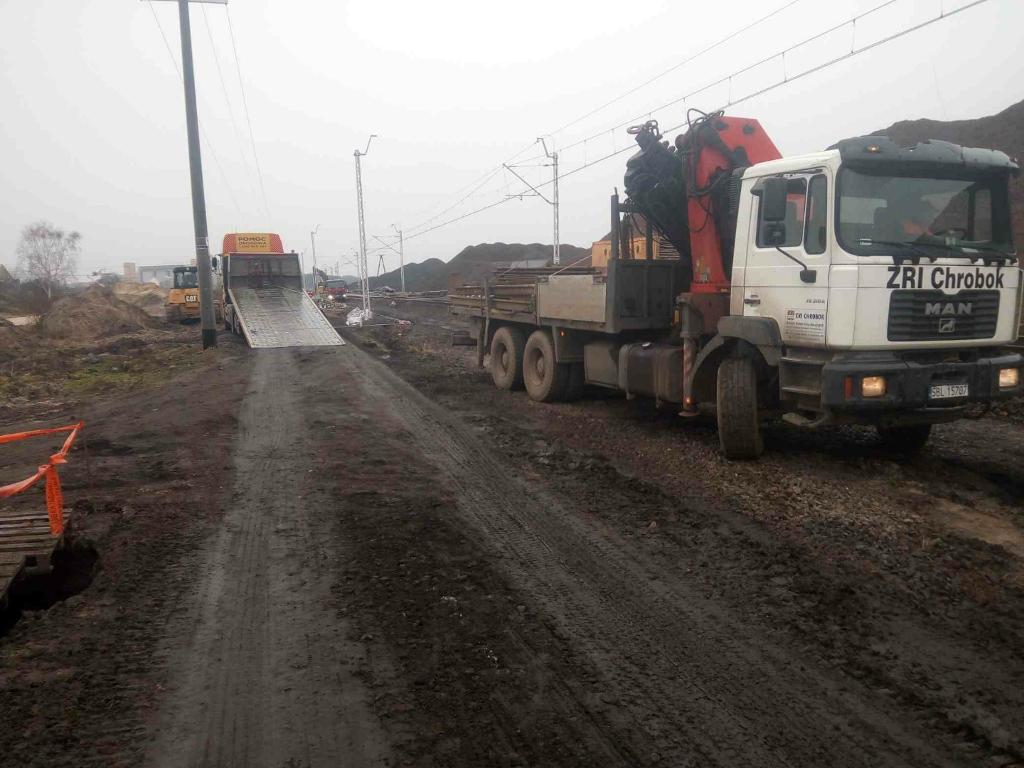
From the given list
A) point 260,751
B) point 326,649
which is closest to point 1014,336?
point 326,649

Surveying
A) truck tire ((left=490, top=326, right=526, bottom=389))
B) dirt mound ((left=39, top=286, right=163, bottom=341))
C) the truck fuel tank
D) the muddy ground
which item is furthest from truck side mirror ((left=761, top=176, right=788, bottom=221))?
dirt mound ((left=39, top=286, right=163, bottom=341))

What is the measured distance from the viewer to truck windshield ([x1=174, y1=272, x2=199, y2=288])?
111 feet

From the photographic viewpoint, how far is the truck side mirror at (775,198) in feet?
22.4

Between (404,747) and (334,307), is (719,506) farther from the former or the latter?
(334,307)

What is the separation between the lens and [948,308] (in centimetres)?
669

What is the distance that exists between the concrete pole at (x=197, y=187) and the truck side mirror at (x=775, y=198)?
17588mm

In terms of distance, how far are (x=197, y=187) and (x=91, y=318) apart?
1109cm

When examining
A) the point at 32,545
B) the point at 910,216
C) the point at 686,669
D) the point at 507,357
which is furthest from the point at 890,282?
the point at 507,357

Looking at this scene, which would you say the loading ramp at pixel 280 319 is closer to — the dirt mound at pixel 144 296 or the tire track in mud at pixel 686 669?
the tire track in mud at pixel 686 669

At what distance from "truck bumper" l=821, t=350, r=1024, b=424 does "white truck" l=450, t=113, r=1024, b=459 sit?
0.05 feet

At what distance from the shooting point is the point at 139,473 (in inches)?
305

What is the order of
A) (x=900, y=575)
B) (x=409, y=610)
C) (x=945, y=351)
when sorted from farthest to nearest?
(x=945, y=351)
(x=900, y=575)
(x=409, y=610)

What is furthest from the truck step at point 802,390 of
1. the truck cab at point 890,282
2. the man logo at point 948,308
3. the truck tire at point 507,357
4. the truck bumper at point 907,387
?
the truck tire at point 507,357

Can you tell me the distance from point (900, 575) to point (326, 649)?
360 cm
